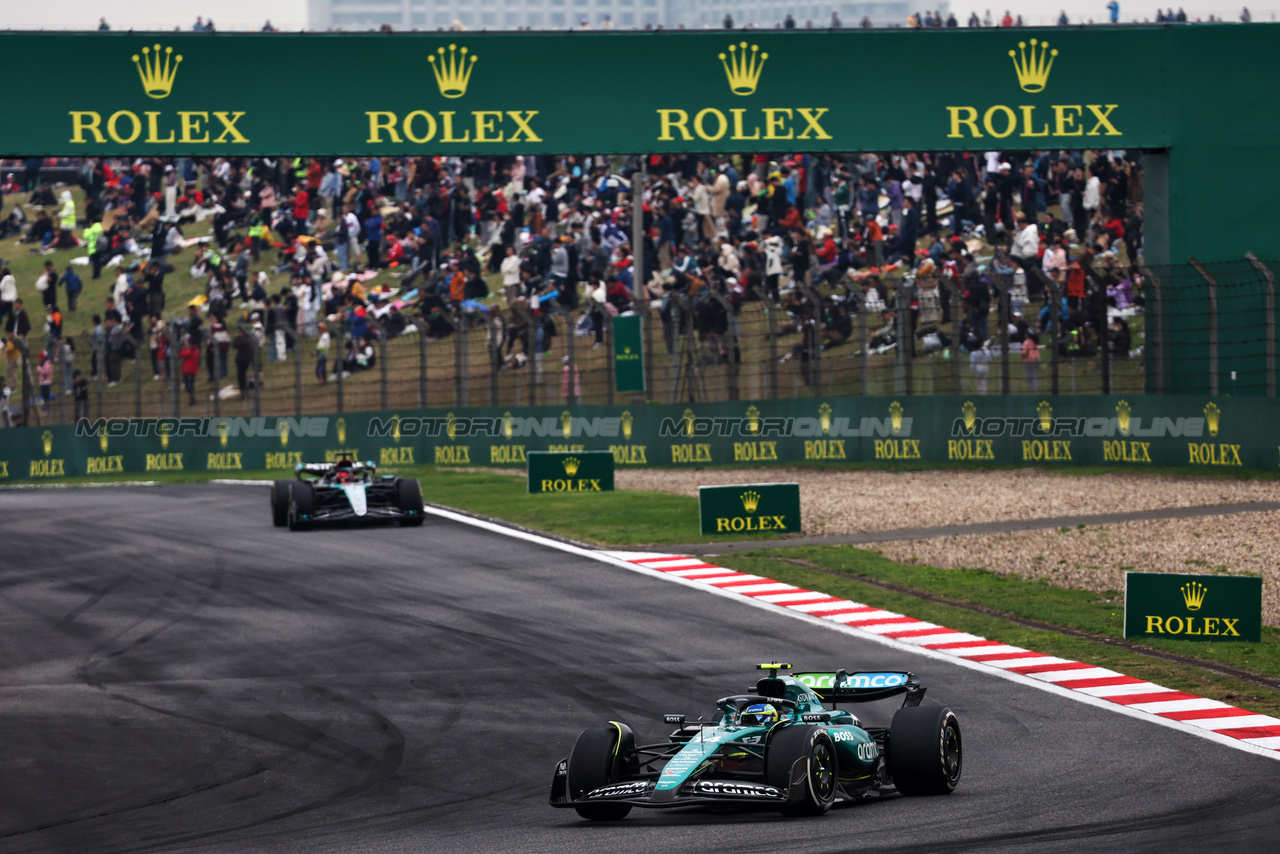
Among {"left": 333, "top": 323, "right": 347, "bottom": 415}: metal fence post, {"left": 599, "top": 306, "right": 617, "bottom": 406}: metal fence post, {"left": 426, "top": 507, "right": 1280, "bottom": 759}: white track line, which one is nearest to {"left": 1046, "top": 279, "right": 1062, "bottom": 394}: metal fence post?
{"left": 599, "top": 306, "right": 617, "bottom": 406}: metal fence post

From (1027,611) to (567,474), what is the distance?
34.4 ft

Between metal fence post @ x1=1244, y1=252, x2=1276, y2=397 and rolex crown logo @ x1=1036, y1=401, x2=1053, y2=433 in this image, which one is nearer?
metal fence post @ x1=1244, y1=252, x2=1276, y2=397

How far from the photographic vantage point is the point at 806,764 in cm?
801

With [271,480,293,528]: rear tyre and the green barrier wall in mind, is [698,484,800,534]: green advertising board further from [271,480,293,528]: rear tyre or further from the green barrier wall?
the green barrier wall

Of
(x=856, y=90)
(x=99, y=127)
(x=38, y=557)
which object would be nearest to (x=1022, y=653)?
(x=38, y=557)

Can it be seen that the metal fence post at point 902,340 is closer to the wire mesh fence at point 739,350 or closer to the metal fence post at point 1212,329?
the wire mesh fence at point 739,350

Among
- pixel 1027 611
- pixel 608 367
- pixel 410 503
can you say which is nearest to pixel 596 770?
pixel 1027 611

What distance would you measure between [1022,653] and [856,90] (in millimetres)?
14095

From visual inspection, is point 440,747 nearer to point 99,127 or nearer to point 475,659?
point 475,659

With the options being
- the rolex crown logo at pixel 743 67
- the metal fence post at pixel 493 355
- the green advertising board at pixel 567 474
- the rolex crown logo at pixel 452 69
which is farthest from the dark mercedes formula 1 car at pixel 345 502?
the rolex crown logo at pixel 743 67

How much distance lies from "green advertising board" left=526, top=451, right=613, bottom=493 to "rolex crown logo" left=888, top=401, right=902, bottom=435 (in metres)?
5.70

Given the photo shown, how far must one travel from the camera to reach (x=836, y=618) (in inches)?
579

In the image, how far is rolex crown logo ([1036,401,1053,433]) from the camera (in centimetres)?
2588

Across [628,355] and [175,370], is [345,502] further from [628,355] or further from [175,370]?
[175,370]
